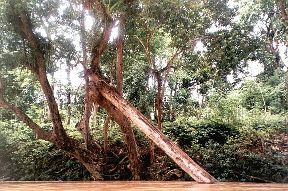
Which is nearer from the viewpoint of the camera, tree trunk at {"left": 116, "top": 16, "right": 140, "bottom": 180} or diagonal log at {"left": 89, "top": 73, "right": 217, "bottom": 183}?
diagonal log at {"left": 89, "top": 73, "right": 217, "bottom": 183}

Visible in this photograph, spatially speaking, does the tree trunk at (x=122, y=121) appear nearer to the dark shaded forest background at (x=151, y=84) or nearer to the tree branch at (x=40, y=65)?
the dark shaded forest background at (x=151, y=84)

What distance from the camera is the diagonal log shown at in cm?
559

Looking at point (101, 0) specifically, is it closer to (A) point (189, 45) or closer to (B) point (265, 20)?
(A) point (189, 45)

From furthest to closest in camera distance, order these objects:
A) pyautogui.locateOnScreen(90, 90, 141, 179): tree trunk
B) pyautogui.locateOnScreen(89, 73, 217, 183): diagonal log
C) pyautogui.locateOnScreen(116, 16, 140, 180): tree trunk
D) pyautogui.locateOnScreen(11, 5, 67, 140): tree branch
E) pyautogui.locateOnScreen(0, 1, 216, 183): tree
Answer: pyautogui.locateOnScreen(116, 16, 140, 180): tree trunk < pyautogui.locateOnScreen(11, 5, 67, 140): tree branch < pyautogui.locateOnScreen(90, 90, 141, 179): tree trunk < pyautogui.locateOnScreen(0, 1, 216, 183): tree < pyautogui.locateOnScreen(89, 73, 217, 183): diagonal log

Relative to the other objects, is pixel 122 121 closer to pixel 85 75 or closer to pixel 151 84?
pixel 85 75

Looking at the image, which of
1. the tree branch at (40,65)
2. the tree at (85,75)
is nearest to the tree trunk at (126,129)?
the tree at (85,75)

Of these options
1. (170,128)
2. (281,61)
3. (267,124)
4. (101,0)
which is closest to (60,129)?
(101,0)

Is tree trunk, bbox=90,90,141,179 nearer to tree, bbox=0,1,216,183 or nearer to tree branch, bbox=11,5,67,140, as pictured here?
tree, bbox=0,1,216,183

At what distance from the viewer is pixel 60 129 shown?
28.8ft

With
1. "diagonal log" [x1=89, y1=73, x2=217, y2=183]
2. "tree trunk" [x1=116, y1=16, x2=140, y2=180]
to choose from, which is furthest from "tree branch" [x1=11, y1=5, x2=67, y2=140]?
"diagonal log" [x1=89, y1=73, x2=217, y2=183]

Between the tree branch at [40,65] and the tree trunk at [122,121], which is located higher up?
the tree branch at [40,65]

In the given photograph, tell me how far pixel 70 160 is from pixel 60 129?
13.7ft

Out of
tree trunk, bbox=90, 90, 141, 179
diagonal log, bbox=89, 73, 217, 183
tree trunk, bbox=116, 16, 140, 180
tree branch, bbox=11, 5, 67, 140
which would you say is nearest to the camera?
diagonal log, bbox=89, 73, 217, 183

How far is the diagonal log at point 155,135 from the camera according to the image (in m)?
5.59
